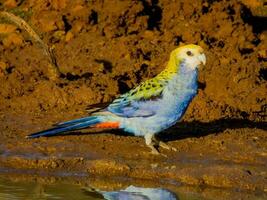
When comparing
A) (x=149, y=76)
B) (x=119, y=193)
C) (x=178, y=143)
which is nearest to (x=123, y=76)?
(x=149, y=76)

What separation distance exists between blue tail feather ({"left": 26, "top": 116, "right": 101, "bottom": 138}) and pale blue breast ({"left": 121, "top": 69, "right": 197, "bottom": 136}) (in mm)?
505

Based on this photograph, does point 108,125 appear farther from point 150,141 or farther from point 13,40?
point 13,40

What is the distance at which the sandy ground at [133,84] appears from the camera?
9.05m

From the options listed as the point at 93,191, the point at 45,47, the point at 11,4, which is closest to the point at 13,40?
the point at 11,4

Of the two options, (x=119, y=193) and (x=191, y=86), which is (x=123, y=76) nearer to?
(x=191, y=86)

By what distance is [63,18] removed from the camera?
1326 cm

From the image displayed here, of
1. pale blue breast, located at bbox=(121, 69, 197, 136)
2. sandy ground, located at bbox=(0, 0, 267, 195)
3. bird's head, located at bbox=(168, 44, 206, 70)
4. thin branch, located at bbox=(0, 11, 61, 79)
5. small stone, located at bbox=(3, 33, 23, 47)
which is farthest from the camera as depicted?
small stone, located at bbox=(3, 33, 23, 47)

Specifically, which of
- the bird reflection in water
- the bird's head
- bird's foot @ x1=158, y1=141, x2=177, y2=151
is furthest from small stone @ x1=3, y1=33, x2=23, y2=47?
the bird reflection in water

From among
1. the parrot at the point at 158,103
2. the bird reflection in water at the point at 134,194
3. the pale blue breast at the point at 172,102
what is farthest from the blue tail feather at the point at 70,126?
the bird reflection in water at the point at 134,194

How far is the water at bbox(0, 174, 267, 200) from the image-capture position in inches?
324

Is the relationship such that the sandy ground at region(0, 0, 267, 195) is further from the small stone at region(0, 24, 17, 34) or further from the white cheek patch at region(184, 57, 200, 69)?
the white cheek patch at region(184, 57, 200, 69)

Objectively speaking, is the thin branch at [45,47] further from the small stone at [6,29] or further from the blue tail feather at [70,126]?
the small stone at [6,29]

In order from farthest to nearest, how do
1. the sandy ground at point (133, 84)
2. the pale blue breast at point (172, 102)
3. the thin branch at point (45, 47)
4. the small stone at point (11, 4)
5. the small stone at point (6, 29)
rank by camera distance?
the small stone at point (11, 4), the small stone at point (6, 29), the thin branch at point (45, 47), the pale blue breast at point (172, 102), the sandy ground at point (133, 84)

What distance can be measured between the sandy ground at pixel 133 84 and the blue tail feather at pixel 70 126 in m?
0.09
